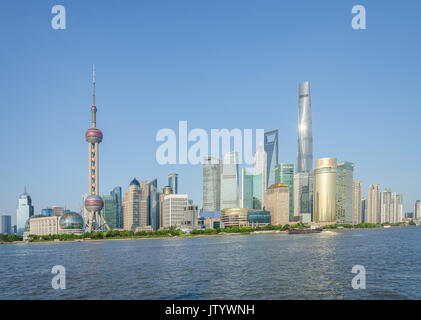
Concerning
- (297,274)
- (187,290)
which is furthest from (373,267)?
(187,290)

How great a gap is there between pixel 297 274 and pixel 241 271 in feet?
27.6

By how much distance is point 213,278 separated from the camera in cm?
4641

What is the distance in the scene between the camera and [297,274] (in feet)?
157
